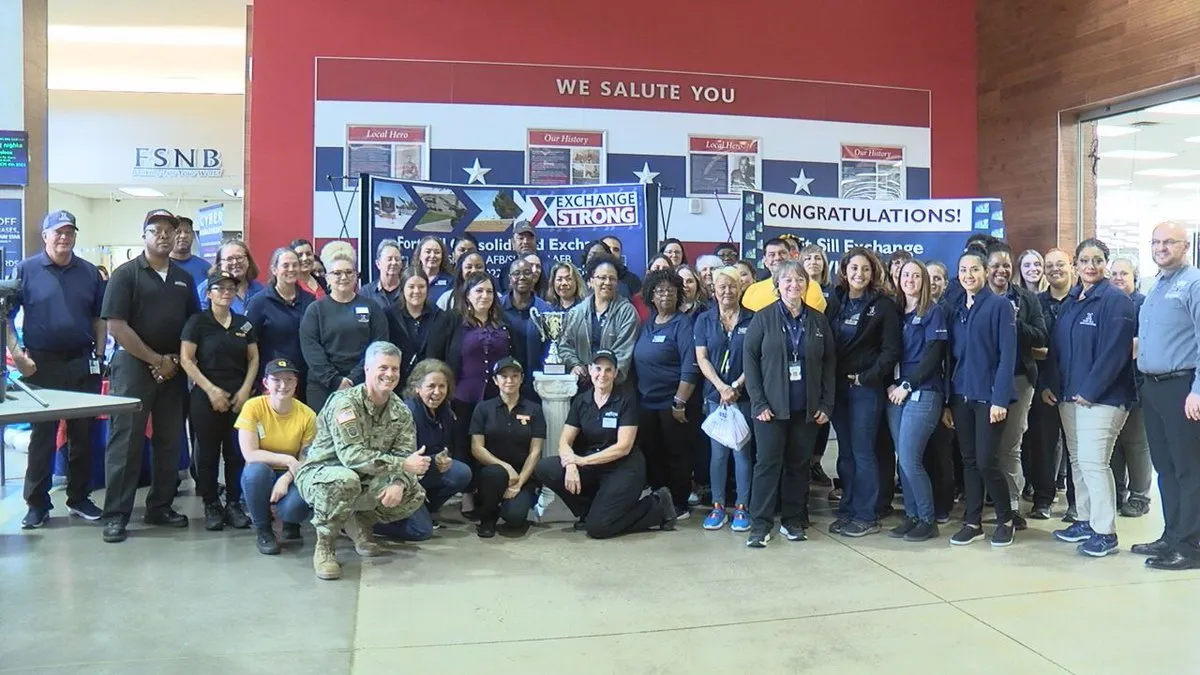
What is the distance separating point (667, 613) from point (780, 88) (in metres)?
6.55

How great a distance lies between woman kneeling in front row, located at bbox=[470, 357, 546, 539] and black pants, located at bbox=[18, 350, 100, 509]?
2.22 meters

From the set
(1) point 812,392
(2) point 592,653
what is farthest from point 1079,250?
(2) point 592,653

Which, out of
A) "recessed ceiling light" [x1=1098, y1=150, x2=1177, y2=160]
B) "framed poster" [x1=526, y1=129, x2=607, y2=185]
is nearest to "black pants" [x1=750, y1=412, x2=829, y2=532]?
"framed poster" [x1=526, y1=129, x2=607, y2=185]

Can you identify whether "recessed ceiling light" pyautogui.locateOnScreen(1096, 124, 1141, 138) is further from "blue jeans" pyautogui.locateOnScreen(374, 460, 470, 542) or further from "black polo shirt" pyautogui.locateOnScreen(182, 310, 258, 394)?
"black polo shirt" pyautogui.locateOnScreen(182, 310, 258, 394)

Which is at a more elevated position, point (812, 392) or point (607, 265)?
point (607, 265)

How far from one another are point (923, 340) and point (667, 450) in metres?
1.62

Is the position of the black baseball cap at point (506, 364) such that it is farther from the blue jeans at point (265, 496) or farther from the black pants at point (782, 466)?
the black pants at point (782, 466)

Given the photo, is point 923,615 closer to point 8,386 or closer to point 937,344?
point 937,344

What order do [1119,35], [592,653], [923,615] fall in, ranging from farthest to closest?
[1119,35] → [923,615] → [592,653]

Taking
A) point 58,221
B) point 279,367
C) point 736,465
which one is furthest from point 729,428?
point 58,221

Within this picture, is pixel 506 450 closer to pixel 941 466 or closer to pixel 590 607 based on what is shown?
pixel 590 607

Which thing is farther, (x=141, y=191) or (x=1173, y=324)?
(x=141, y=191)

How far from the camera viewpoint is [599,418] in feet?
16.1

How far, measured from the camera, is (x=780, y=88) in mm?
8781
